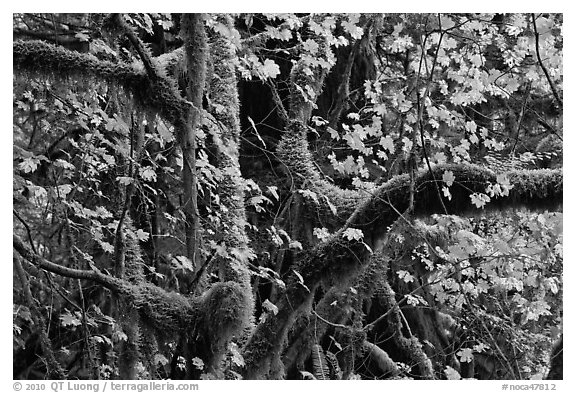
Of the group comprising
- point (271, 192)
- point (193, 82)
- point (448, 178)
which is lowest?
point (271, 192)

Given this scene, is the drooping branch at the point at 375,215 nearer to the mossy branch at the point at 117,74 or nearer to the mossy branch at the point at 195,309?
the mossy branch at the point at 195,309

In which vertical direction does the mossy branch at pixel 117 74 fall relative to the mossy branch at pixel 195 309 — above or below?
above

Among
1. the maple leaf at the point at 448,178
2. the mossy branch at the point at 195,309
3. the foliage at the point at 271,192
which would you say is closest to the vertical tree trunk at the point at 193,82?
the foliage at the point at 271,192

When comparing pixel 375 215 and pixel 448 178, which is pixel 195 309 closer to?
pixel 375 215

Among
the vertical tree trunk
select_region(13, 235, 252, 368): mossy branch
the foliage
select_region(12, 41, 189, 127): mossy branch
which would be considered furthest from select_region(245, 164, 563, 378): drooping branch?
select_region(12, 41, 189, 127): mossy branch

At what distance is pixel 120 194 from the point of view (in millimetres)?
5820

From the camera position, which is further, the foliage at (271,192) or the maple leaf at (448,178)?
the foliage at (271,192)

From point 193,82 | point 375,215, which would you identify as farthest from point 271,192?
point 193,82

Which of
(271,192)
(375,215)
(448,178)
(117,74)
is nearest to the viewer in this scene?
(448,178)

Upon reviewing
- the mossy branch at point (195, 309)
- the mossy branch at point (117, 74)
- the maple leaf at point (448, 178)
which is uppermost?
the mossy branch at point (117, 74)

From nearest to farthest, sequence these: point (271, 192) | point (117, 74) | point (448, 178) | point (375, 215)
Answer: point (448, 178) → point (117, 74) → point (375, 215) → point (271, 192)

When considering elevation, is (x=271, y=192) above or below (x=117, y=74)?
below
